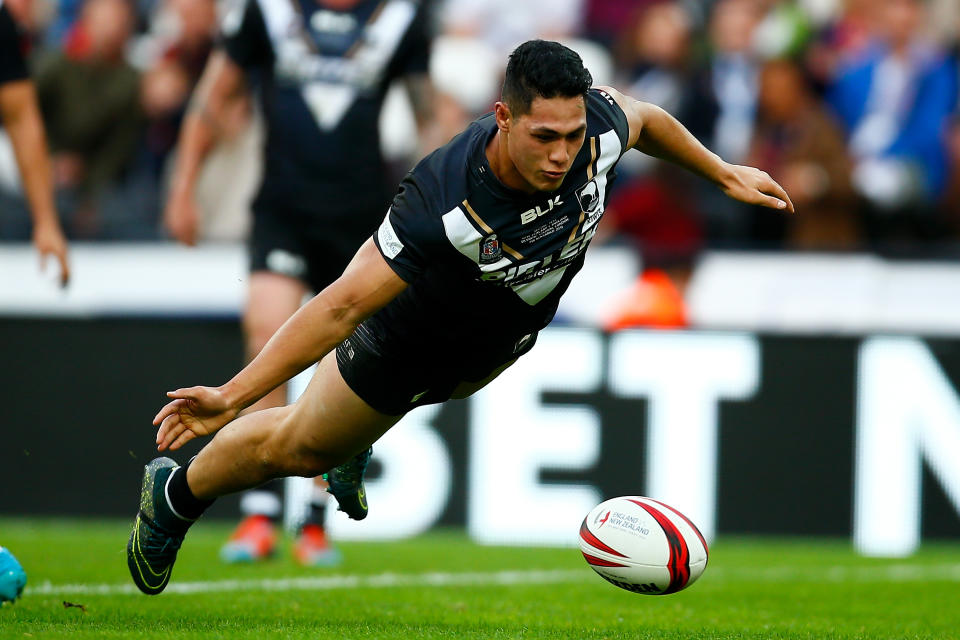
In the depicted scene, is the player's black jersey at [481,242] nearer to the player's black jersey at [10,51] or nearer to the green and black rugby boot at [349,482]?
the green and black rugby boot at [349,482]

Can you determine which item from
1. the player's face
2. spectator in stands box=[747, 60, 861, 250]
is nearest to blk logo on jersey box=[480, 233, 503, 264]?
the player's face

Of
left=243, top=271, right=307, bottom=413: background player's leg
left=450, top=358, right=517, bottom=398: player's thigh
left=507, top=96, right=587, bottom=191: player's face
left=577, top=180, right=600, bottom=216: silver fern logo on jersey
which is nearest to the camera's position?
left=507, top=96, right=587, bottom=191: player's face

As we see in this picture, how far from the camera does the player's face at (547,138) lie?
4.59 m

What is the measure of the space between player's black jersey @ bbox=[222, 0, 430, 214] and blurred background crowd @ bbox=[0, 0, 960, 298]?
10.3ft

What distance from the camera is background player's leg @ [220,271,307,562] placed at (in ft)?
24.3

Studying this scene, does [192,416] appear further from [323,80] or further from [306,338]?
[323,80]

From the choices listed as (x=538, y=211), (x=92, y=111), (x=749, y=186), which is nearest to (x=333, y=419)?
(x=538, y=211)

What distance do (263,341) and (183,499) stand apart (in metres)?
1.95

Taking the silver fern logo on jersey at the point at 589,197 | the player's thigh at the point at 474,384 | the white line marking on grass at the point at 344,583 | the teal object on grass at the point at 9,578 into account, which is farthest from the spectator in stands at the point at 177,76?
the silver fern logo on jersey at the point at 589,197

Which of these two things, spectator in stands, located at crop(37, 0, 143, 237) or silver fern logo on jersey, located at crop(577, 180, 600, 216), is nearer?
silver fern logo on jersey, located at crop(577, 180, 600, 216)

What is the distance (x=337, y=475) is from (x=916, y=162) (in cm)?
718

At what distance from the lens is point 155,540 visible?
5480 millimetres

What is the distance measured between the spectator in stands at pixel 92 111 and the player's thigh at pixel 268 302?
4595 millimetres

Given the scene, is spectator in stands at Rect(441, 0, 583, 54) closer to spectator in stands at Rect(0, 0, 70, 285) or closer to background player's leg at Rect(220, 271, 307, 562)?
background player's leg at Rect(220, 271, 307, 562)
